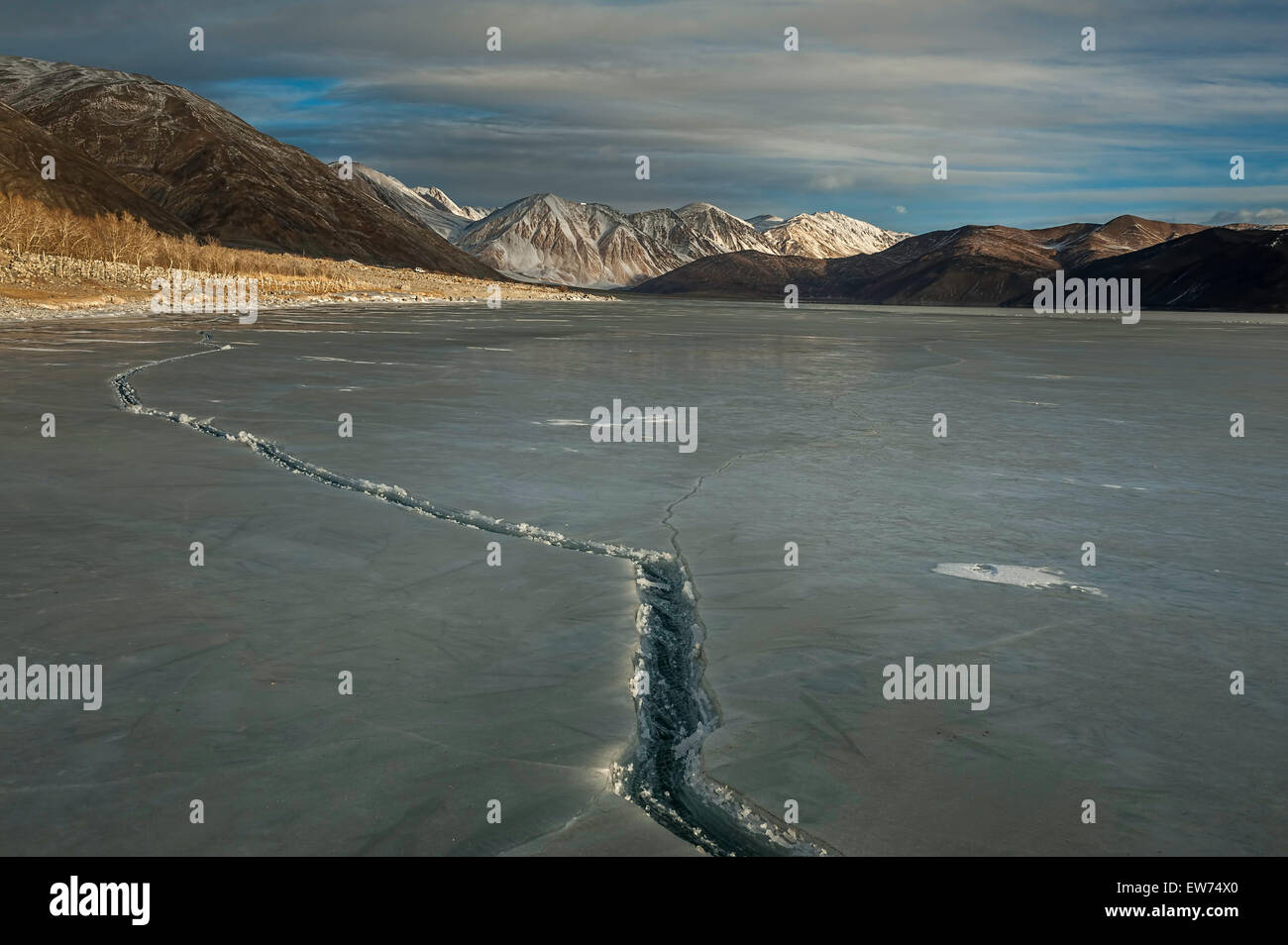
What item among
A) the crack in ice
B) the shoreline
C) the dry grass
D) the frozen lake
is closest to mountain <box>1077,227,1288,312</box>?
the shoreline

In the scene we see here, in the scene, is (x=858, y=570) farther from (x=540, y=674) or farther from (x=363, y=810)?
(x=363, y=810)

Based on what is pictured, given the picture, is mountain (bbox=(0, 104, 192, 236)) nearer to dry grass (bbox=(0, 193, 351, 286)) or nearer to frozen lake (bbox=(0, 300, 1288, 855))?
dry grass (bbox=(0, 193, 351, 286))

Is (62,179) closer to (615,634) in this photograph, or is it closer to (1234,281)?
(615,634)

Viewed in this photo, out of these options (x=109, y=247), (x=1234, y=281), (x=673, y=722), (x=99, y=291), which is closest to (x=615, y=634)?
(x=673, y=722)

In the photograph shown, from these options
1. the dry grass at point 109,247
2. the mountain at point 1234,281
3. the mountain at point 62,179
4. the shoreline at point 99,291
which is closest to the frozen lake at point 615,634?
the shoreline at point 99,291

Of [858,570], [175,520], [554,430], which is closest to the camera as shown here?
[858,570]

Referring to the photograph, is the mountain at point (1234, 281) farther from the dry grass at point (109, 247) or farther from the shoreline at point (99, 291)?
the dry grass at point (109, 247)
